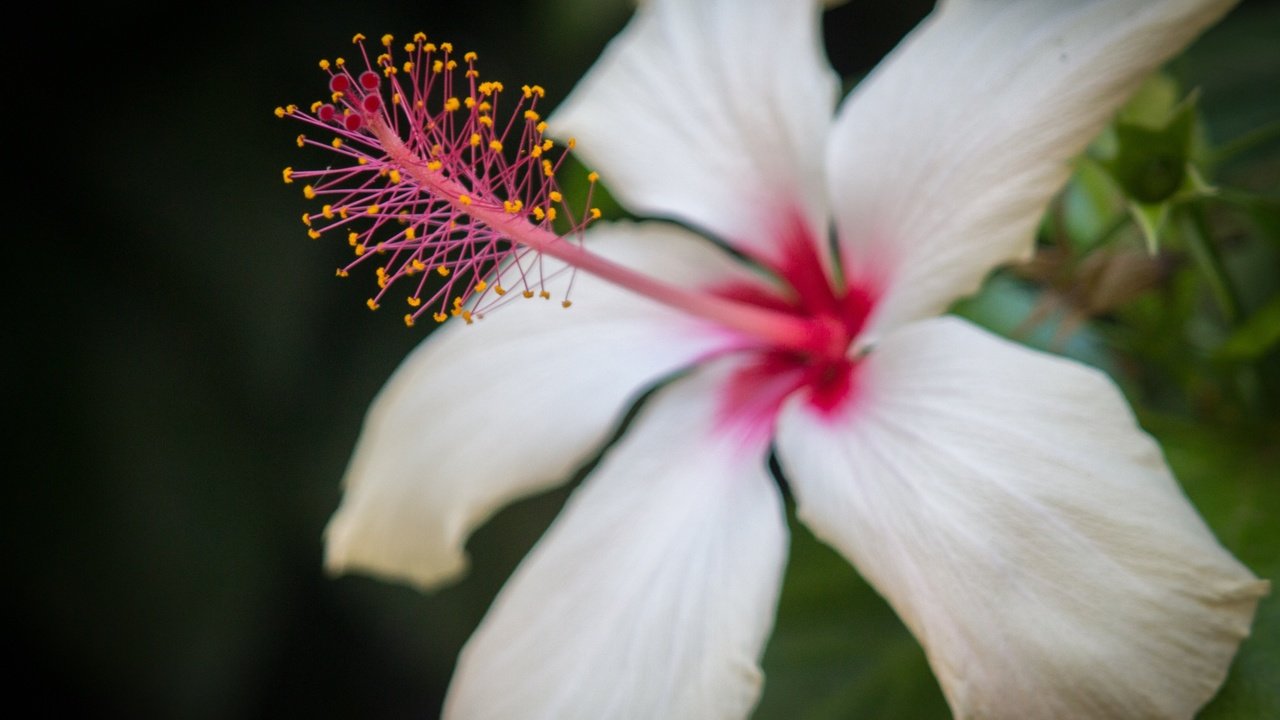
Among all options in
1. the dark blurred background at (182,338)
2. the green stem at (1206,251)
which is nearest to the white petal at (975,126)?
the green stem at (1206,251)

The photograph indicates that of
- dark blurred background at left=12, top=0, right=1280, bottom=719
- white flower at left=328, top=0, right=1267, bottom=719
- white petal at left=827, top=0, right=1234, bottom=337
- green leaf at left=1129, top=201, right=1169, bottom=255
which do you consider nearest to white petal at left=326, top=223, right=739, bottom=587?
white flower at left=328, top=0, right=1267, bottom=719

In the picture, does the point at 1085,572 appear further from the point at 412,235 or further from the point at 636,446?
the point at 412,235

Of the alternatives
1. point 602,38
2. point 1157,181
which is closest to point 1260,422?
point 1157,181

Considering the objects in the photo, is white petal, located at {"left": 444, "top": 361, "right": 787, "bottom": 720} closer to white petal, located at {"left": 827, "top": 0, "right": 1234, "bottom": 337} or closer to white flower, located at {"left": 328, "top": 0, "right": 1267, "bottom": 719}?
white flower, located at {"left": 328, "top": 0, "right": 1267, "bottom": 719}

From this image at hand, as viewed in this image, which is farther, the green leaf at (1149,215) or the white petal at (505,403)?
the white petal at (505,403)

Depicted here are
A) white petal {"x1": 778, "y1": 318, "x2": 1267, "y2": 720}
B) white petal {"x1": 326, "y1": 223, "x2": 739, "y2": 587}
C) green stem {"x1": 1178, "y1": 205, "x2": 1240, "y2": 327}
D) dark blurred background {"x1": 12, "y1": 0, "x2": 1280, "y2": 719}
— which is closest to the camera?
white petal {"x1": 778, "y1": 318, "x2": 1267, "y2": 720}

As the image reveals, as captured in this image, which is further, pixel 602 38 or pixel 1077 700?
pixel 602 38

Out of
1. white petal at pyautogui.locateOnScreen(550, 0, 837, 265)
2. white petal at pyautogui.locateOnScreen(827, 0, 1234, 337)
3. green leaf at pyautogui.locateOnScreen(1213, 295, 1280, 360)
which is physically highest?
white petal at pyautogui.locateOnScreen(550, 0, 837, 265)

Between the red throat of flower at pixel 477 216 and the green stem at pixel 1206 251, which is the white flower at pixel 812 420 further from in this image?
the green stem at pixel 1206 251
